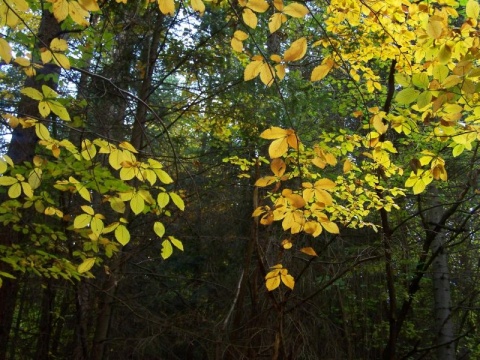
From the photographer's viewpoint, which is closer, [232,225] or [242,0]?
[242,0]

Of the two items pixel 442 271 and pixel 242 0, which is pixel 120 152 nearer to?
pixel 242 0

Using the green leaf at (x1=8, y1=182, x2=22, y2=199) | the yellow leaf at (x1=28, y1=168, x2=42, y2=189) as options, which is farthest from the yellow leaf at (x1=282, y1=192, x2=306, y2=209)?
the green leaf at (x1=8, y1=182, x2=22, y2=199)

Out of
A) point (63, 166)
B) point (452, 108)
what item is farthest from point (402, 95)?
point (63, 166)

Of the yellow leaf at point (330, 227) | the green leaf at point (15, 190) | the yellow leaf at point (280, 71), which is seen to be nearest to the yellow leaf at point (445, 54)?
the yellow leaf at point (280, 71)

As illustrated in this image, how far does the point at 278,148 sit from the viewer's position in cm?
159

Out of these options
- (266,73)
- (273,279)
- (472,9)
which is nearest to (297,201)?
(266,73)

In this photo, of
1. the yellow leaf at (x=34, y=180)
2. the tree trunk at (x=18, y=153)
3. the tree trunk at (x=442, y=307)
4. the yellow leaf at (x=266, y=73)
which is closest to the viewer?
the yellow leaf at (x=266, y=73)

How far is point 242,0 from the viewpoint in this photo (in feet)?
5.42

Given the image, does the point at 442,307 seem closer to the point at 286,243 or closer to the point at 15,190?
the point at 286,243

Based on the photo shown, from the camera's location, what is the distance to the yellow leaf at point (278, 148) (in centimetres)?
157

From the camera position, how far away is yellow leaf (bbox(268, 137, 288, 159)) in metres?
1.57

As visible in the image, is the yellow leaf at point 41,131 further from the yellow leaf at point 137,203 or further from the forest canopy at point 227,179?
the yellow leaf at point 137,203

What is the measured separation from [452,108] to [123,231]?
1560mm

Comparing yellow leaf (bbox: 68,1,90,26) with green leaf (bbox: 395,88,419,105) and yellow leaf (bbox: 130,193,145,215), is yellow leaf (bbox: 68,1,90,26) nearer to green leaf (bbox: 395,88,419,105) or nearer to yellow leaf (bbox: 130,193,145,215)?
yellow leaf (bbox: 130,193,145,215)
